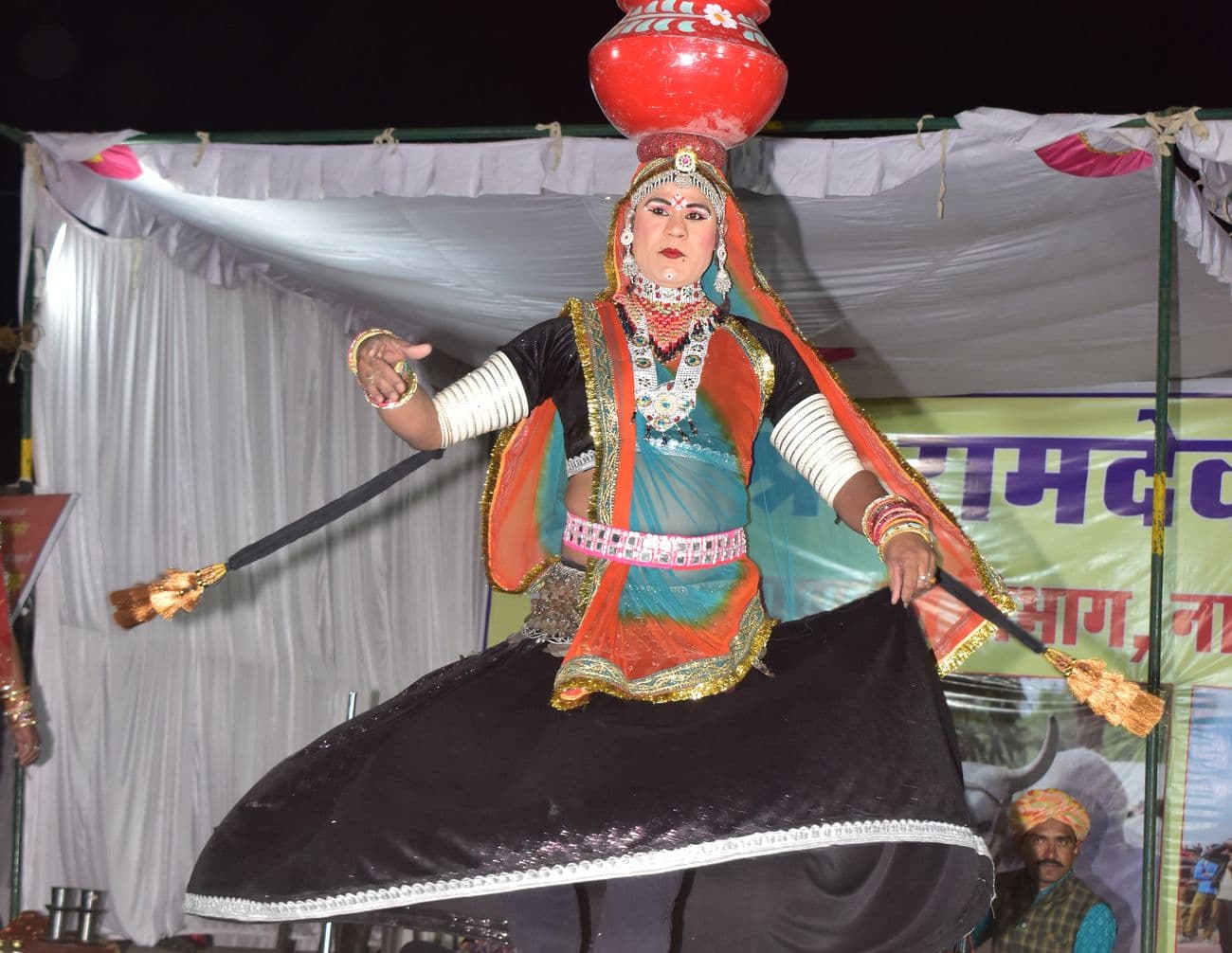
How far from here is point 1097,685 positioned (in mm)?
2691

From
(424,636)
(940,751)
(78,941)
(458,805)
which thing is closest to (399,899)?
(458,805)

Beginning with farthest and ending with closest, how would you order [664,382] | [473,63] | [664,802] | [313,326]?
[473,63] < [313,326] < [664,382] < [664,802]

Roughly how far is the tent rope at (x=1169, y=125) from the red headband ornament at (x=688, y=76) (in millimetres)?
1466

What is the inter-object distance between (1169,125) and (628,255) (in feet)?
5.81

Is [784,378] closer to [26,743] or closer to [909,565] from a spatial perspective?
[909,565]

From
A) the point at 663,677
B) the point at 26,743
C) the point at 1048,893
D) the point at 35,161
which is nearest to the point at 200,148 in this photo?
the point at 35,161

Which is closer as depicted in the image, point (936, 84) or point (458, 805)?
point (458, 805)

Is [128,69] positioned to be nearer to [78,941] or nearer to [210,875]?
[78,941]

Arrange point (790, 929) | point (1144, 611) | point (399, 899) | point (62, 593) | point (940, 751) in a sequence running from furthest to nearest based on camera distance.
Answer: point (1144, 611) → point (62, 593) → point (790, 929) → point (940, 751) → point (399, 899)

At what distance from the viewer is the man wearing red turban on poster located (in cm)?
574

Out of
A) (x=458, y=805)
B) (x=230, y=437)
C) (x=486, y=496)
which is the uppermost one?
(x=230, y=437)

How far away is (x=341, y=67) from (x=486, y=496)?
4.31 m

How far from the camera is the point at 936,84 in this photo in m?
6.56

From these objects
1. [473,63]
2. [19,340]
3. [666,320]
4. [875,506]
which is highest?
[473,63]
